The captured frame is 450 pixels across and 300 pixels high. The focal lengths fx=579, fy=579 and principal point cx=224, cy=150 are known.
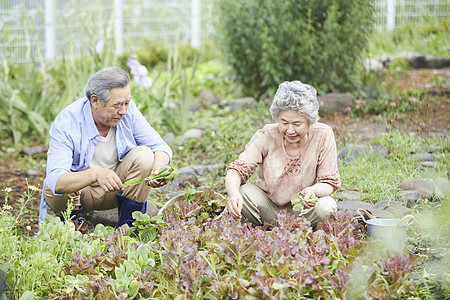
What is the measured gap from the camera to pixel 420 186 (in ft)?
12.7

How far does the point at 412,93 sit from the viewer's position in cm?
739

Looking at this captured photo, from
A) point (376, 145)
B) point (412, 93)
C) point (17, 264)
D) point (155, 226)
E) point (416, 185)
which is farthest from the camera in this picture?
point (412, 93)

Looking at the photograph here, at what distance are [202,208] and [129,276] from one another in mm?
928

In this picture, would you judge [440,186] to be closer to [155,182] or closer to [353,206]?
[353,206]

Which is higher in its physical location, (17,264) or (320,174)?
(320,174)

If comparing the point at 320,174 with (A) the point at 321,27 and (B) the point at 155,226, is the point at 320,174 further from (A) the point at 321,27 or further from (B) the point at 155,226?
(A) the point at 321,27

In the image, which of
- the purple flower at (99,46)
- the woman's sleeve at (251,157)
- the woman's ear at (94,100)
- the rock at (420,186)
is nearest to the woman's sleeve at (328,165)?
the woman's sleeve at (251,157)

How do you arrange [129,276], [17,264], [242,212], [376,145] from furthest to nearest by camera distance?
[376,145]
[242,212]
[17,264]
[129,276]

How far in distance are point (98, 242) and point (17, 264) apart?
408mm

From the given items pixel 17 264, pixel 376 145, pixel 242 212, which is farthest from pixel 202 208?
pixel 376 145

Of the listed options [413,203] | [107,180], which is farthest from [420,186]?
[107,180]

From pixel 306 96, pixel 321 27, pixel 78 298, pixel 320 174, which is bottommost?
pixel 78 298

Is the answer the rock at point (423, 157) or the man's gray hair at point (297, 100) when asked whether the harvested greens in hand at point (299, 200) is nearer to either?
the man's gray hair at point (297, 100)

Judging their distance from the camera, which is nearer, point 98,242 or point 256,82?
point 98,242
